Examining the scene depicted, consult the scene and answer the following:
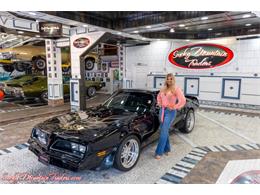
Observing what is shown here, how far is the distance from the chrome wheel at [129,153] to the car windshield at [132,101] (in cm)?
64

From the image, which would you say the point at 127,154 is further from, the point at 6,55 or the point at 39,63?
the point at 6,55

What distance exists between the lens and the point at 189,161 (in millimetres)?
3260

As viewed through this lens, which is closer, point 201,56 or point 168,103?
point 168,103

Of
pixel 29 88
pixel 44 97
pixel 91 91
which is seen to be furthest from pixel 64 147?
pixel 91 91

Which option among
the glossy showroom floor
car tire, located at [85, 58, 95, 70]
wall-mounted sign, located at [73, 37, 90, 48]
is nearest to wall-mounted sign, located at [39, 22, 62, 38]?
wall-mounted sign, located at [73, 37, 90, 48]

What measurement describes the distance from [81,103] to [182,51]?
463 cm

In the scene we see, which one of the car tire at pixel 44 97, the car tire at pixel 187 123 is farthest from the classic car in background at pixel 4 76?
the car tire at pixel 187 123

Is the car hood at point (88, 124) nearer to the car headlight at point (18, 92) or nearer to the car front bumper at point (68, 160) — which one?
the car front bumper at point (68, 160)

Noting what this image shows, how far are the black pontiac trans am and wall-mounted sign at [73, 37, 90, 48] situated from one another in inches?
132

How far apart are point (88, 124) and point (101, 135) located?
38 centimetres

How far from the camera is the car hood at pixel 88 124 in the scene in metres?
2.52

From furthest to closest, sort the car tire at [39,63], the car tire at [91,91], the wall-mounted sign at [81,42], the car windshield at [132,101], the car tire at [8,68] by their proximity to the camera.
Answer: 1. the car tire at [8,68]
2. the car tire at [39,63]
3. the car tire at [91,91]
4. the wall-mounted sign at [81,42]
5. the car windshield at [132,101]
